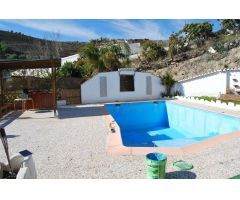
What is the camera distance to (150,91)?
19234mm

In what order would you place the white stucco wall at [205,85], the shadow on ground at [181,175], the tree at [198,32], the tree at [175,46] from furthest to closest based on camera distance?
the tree at [198,32]
the tree at [175,46]
the white stucco wall at [205,85]
the shadow on ground at [181,175]

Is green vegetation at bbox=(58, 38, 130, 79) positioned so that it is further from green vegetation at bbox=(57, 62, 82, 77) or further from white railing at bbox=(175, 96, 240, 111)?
white railing at bbox=(175, 96, 240, 111)

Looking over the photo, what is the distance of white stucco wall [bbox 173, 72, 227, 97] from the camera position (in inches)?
669

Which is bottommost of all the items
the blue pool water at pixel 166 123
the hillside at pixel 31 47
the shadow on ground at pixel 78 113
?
the blue pool water at pixel 166 123

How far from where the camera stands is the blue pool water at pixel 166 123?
34.6 ft

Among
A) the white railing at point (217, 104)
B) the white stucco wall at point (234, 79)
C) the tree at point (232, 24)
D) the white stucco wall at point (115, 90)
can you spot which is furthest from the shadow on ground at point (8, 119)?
the tree at point (232, 24)

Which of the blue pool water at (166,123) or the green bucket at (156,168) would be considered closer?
the green bucket at (156,168)

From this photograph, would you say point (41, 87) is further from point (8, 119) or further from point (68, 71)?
point (8, 119)

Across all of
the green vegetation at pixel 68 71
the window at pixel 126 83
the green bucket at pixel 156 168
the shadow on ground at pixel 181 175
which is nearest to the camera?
the green bucket at pixel 156 168

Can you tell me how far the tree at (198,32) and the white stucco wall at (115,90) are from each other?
1790cm

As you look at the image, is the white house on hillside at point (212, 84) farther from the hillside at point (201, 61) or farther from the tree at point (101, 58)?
the hillside at point (201, 61)
